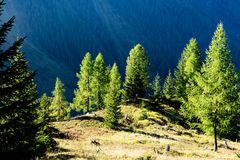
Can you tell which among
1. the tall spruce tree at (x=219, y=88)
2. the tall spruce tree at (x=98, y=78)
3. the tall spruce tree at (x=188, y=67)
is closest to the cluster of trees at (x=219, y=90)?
the tall spruce tree at (x=219, y=88)

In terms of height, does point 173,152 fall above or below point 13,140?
above

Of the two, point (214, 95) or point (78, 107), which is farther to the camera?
point (78, 107)

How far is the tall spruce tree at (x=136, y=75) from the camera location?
87.1 meters

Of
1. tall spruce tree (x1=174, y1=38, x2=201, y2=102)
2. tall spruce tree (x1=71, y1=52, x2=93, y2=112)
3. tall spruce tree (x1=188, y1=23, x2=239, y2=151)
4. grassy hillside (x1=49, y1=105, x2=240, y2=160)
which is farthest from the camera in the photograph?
tall spruce tree (x1=71, y1=52, x2=93, y2=112)

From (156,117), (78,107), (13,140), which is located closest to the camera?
(13,140)

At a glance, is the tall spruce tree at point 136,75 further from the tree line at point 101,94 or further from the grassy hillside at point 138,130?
the grassy hillside at point 138,130

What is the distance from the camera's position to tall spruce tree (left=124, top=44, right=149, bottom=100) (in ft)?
286

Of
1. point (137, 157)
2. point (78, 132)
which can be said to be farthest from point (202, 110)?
point (78, 132)

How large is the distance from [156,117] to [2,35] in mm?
60484

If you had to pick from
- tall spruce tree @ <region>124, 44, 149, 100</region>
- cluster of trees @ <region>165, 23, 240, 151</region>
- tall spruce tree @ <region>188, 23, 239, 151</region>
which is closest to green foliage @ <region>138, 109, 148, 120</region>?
tall spruce tree @ <region>124, 44, 149, 100</region>

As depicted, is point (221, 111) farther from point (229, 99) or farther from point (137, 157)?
point (137, 157)

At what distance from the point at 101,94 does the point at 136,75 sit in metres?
9.74

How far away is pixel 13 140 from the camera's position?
598 inches

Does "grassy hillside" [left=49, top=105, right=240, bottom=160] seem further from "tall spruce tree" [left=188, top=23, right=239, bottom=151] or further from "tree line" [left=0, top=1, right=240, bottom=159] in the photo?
"tall spruce tree" [left=188, top=23, right=239, bottom=151]
